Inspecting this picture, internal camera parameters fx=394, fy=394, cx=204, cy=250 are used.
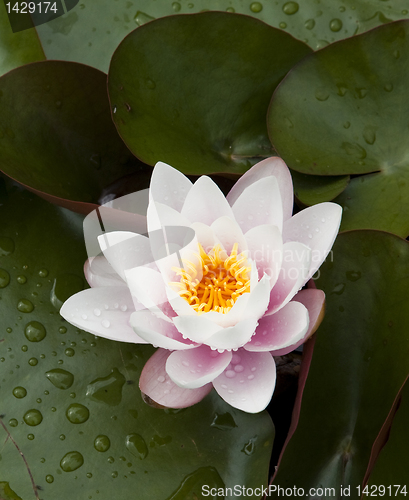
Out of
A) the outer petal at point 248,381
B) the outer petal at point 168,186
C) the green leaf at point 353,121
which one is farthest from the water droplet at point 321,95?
the outer petal at point 248,381

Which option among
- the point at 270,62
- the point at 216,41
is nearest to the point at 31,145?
the point at 216,41

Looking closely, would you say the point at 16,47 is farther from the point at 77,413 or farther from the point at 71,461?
the point at 71,461

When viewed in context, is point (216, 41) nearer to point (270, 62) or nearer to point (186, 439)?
point (270, 62)

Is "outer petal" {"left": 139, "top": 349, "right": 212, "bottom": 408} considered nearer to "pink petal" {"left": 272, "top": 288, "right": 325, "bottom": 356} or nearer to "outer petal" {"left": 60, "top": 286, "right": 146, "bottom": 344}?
"outer petal" {"left": 60, "top": 286, "right": 146, "bottom": 344}

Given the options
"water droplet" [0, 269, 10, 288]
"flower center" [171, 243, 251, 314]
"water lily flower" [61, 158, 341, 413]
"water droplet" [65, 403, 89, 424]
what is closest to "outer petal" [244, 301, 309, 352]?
Answer: "water lily flower" [61, 158, 341, 413]

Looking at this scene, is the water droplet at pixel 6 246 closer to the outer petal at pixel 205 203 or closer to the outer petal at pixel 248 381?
the outer petal at pixel 205 203

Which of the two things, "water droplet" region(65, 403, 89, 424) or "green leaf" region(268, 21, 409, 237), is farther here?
"green leaf" region(268, 21, 409, 237)
